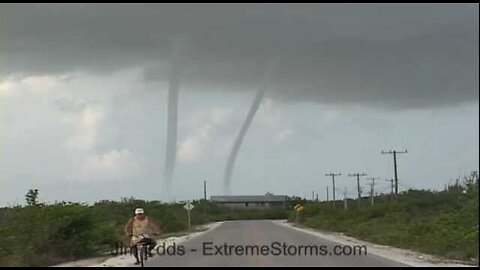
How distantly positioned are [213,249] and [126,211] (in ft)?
109

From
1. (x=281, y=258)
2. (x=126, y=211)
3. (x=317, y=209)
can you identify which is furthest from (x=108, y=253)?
(x=317, y=209)

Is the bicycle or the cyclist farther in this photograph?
the bicycle

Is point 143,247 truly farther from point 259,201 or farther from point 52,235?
point 259,201

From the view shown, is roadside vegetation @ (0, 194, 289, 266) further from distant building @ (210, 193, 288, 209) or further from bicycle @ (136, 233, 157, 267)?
distant building @ (210, 193, 288, 209)

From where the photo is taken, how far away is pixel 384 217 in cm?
7594

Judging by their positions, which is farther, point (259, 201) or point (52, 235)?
point (259, 201)

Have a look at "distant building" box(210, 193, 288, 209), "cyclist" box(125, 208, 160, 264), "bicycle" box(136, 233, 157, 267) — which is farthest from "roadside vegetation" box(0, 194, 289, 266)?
"distant building" box(210, 193, 288, 209)

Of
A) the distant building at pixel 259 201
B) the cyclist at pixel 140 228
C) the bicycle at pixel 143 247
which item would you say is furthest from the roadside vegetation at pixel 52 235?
the distant building at pixel 259 201

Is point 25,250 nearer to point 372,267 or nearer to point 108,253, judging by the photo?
point 108,253

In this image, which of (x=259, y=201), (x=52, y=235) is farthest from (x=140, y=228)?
(x=259, y=201)

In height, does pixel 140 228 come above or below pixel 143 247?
Answer: above

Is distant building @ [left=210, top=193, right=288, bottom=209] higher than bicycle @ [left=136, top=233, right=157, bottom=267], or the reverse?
distant building @ [left=210, top=193, right=288, bottom=209]

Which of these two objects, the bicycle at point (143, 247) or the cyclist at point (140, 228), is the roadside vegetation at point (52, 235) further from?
the cyclist at point (140, 228)

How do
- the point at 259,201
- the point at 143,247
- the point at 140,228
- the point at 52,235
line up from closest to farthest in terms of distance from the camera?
the point at 140,228, the point at 143,247, the point at 52,235, the point at 259,201
